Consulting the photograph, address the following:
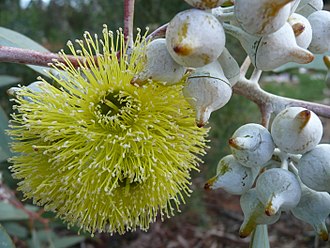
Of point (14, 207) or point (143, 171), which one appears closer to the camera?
point (143, 171)

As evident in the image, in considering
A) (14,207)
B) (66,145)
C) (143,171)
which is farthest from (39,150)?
(14,207)

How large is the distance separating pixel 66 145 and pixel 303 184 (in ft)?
1.35

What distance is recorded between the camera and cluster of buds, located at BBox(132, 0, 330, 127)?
27.9 inches

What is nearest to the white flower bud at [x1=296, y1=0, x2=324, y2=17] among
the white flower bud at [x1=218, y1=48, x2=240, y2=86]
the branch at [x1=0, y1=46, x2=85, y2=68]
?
the white flower bud at [x1=218, y1=48, x2=240, y2=86]

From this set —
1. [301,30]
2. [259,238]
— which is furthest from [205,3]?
[259,238]

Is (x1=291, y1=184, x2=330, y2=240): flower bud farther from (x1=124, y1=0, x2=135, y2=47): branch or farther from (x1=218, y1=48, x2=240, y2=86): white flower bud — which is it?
(x1=124, y1=0, x2=135, y2=47): branch

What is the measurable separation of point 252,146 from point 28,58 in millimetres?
431

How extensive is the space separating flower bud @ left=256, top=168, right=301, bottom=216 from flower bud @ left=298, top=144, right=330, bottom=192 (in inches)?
0.9

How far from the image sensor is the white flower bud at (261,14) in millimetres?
689

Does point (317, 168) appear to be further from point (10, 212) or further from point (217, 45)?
point (10, 212)

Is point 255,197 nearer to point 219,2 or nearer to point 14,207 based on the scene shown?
point 219,2

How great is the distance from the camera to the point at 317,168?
803mm

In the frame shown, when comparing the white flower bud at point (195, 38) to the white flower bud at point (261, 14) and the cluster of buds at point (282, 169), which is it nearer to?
the white flower bud at point (261, 14)

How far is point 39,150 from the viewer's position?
36.9 inches
